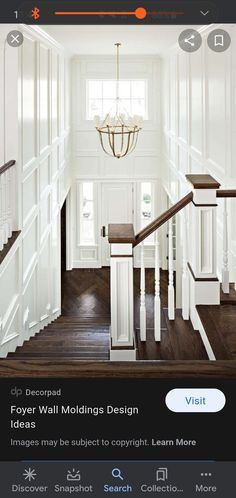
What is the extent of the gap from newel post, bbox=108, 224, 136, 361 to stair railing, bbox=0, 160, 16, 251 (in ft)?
3.44

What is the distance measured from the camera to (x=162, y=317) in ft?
10.5

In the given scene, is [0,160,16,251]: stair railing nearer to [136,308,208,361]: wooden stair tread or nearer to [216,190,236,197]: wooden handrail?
[136,308,208,361]: wooden stair tread

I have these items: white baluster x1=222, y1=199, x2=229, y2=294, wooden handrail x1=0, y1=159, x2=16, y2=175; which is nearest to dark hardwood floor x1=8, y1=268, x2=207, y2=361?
white baluster x1=222, y1=199, x2=229, y2=294

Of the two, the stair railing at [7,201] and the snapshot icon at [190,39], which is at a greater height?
the snapshot icon at [190,39]

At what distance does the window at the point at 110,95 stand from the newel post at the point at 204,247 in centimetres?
564

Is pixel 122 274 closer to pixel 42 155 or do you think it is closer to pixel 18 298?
pixel 18 298

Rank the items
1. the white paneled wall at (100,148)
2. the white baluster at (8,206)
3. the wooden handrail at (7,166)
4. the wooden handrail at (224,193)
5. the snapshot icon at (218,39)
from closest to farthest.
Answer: the snapshot icon at (218,39) < the wooden handrail at (224,193) < the wooden handrail at (7,166) < the white baluster at (8,206) < the white paneled wall at (100,148)

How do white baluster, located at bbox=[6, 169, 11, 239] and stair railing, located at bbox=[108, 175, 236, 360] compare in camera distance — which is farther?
white baluster, located at bbox=[6, 169, 11, 239]

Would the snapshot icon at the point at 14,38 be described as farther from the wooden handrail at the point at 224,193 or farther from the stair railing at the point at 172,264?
the wooden handrail at the point at 224,193

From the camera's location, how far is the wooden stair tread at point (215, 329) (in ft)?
7.38

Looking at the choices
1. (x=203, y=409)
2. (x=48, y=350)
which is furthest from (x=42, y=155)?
(x=203, y=409)

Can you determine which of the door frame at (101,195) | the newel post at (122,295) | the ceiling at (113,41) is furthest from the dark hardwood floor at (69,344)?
the door frame at (101,195)

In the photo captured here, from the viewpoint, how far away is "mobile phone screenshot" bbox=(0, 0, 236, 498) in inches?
34.0
